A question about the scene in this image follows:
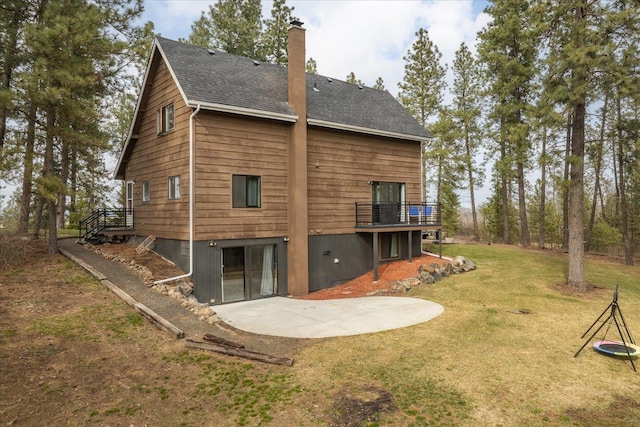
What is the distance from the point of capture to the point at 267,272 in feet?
47.7

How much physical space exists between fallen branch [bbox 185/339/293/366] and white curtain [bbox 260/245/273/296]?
611 cm

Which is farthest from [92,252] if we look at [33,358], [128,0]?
[128,0]

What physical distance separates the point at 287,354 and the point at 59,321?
537 cm

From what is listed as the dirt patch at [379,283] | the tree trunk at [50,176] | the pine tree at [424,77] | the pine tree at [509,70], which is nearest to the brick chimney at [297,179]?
the dirt patch at [379,283]

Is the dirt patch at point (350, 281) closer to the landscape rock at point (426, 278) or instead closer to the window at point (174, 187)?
the landscape rock at point (426, 278)

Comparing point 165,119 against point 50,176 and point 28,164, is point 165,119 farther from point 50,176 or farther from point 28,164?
point 28,164

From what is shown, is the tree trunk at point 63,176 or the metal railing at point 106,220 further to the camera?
the tree trunk at point 63,176

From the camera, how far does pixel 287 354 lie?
8203 millimetres

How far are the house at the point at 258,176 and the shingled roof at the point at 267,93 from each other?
0.23 feet

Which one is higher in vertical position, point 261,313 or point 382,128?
point 382,128

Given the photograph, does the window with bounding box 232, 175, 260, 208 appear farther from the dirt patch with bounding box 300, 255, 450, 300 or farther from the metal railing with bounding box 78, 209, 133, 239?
the metal railing with bounding box 78, 209, 133, 239

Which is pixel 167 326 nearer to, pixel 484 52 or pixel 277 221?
pixel 277 221

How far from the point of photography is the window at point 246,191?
541 inches

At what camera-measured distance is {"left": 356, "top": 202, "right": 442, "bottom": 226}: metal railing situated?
676 inches
